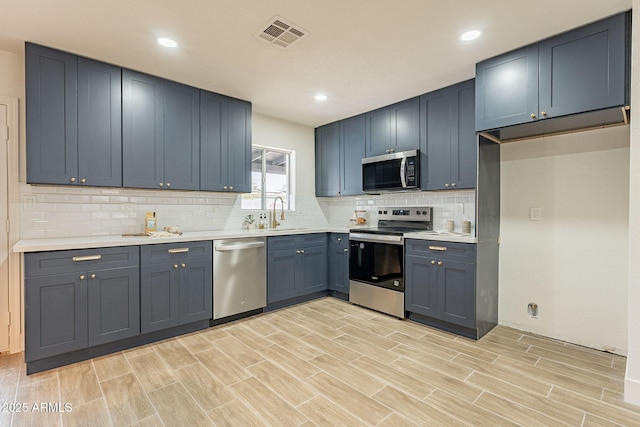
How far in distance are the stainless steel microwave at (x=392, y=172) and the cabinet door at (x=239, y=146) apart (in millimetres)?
1550

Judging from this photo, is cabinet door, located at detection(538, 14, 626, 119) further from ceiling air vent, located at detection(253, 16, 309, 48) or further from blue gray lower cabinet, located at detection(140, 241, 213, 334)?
blue gray lower cabinet, located at detection(140, 241, 213, 334)

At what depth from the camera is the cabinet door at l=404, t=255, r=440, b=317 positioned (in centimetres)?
324

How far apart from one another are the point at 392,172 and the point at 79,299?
335cm

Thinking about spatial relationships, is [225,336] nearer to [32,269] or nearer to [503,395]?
[32,269]

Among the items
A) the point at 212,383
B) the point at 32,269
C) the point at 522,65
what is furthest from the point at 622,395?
the point at 32,269

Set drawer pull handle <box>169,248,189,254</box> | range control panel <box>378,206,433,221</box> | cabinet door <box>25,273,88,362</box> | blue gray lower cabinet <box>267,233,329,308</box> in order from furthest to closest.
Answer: range control panel <box>378,206,433,221</box> → blue gray lower cabinet <box>267,233,329,308</box> → drawer pull handle <box>169,248,189,254</box> → cabinet door <box>25,273,88,362</box>

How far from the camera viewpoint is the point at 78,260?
2.48 metres

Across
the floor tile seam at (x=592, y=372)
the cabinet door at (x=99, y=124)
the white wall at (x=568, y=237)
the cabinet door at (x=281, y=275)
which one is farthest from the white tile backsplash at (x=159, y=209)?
the floor tile seam at (x=592, y=372)

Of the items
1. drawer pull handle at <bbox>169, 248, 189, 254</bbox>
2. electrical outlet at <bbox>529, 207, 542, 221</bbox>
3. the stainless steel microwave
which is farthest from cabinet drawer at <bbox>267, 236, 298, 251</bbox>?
electrical outlet at <bbox>529, 207, 542, 221</bbox>

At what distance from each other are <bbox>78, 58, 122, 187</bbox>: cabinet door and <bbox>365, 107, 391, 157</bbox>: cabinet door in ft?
9.40

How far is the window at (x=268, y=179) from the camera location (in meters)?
4.43

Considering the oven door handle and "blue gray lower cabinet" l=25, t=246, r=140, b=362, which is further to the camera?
the oven door handle

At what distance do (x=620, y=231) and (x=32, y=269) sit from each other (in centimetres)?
466

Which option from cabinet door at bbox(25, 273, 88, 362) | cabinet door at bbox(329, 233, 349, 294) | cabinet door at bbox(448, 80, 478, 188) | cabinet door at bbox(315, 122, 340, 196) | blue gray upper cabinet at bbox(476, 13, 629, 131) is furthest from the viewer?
cabinet door at bbox(315, 122, 340, 196)
